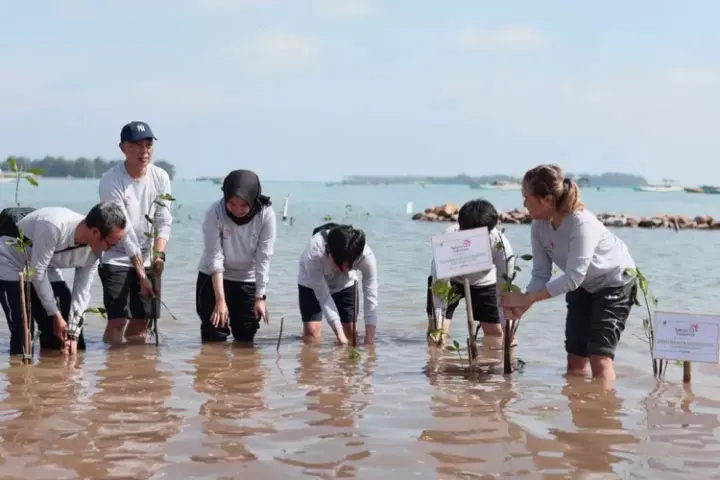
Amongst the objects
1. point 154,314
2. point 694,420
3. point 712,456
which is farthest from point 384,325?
point 712,456

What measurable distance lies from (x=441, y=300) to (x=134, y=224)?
256 cm

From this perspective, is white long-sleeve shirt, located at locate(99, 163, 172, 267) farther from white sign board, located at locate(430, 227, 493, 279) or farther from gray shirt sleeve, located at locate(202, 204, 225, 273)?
white sign board, located at locate(430, 227, 493, 279)

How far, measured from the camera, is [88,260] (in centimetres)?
633

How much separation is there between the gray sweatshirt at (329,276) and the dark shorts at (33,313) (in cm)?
193

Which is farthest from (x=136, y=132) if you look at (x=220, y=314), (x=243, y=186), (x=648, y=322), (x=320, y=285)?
(x=648, y=322)

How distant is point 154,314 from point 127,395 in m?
1.71

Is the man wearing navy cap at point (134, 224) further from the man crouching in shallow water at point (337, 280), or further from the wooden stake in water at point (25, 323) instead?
the man crouching in shallow water at point (337, 280)

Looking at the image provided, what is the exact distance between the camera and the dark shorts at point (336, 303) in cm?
764

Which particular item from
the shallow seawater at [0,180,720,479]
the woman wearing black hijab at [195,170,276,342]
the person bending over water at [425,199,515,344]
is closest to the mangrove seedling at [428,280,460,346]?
the person bending over water at [425,199,515,344]

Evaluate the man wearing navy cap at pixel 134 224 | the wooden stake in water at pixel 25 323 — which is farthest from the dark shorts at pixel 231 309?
the wooden stake in water at pixel 25 323

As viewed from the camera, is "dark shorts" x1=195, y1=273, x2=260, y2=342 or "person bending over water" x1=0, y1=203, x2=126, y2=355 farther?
"dark shorts" x1=195, y1=273, x2=260, y2=342

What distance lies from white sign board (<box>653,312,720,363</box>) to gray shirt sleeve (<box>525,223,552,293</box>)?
2.50ft

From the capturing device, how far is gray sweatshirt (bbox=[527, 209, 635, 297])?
5.44 metres

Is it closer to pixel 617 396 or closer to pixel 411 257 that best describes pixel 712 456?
pixel 617 396
